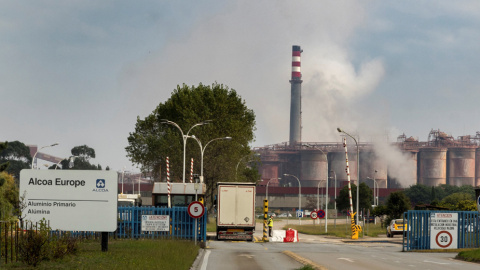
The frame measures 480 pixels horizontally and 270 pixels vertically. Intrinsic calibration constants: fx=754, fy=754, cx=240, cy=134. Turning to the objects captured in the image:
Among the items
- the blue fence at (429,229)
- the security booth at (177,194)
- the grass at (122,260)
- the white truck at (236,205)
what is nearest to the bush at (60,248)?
the grass at (122,260)

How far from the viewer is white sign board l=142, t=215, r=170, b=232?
37875 mm

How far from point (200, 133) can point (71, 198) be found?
180 feet

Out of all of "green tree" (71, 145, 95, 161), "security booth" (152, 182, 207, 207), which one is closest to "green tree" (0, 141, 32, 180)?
"green tree" (71, 145, 95, 161)

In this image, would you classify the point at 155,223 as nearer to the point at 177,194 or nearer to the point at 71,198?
the point at 177,194

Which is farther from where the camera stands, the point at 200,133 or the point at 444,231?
the point at 200,133

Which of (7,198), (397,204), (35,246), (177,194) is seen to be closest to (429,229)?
(177,194)

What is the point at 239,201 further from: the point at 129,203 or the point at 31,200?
the point at 31,200

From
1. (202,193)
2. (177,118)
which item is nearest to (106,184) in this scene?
(202,193)

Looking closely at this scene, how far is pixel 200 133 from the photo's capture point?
78000 millimetres

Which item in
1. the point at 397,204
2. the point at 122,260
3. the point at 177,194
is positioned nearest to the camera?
the point at 122,260

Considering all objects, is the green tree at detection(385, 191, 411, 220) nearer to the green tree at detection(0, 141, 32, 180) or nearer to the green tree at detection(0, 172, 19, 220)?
the green tree at detection(0, 172, 19, 220)

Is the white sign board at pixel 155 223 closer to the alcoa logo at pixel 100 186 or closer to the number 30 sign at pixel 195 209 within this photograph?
the number 30 sign at pixel 195 209

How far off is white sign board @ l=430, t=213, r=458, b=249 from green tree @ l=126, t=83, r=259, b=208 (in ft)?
138

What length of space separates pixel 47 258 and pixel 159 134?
209ft
